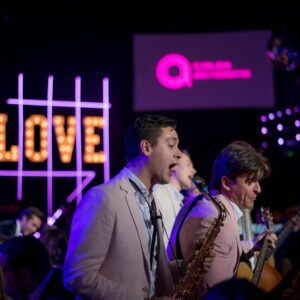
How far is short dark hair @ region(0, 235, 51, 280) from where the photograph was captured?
3170mm

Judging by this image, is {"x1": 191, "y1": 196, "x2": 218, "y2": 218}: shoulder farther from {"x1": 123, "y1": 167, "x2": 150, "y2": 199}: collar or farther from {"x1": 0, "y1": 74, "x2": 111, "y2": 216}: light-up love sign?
{"x1": 0, "y1": 74, "x2": 111, "y2": 216}: light-up love sign

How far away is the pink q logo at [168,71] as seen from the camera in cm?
1128

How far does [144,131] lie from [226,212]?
0.73 metres

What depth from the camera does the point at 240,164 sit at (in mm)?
4234

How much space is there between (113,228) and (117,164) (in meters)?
8.09

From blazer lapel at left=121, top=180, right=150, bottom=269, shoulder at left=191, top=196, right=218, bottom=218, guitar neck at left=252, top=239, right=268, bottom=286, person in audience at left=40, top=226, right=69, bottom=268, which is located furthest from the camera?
person in audience at left=40, top=226, right=69, bottom=268

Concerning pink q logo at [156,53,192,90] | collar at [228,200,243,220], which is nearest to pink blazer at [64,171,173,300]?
collar at [228,200,243,220]

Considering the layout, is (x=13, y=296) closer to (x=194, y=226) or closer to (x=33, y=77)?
(x=194, y=226)

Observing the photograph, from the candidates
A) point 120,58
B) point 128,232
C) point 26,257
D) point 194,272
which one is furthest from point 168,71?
point 26,257

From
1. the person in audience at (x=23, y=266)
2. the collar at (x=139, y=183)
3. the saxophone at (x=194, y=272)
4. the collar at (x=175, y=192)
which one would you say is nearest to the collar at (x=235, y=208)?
the saxophone at (x=194, y=272)

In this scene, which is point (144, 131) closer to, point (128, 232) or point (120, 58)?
point (128, 232)

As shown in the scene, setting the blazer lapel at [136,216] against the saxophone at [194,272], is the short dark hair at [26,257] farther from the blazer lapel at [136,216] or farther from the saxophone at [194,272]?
the saxophone at [194,272]

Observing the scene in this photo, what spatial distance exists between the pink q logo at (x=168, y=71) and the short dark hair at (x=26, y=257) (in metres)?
8.23

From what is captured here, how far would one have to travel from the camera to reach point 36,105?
11023 mm
